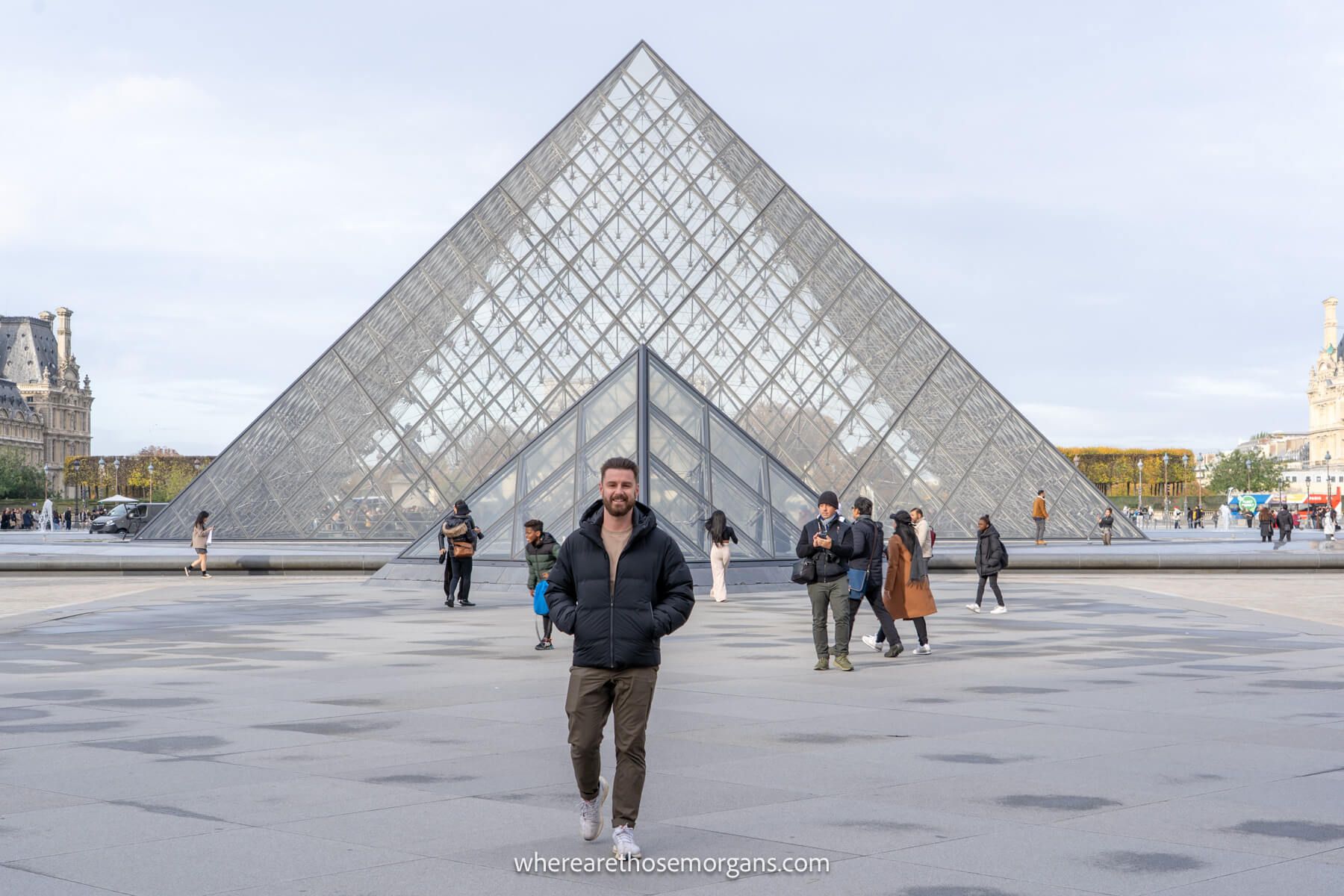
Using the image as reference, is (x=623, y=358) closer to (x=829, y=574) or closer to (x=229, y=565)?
(x=229, y=565)

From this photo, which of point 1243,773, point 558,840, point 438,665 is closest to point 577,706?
point 558,840

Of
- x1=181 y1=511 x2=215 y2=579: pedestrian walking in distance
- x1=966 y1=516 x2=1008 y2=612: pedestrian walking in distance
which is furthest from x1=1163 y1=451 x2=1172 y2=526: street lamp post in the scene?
x1=966 y1=516 x2=1008 y2=612: pedestrian walking in distance

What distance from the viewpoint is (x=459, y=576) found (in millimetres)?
18359

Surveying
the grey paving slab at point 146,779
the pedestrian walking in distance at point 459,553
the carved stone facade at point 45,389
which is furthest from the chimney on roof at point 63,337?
the grey paving slab at point 146,779

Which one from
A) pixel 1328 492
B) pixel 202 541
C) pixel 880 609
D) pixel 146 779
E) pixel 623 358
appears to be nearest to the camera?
pixel 146 779

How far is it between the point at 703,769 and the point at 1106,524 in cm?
2815

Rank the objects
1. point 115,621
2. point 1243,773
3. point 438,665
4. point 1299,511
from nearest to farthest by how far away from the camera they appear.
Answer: point 1243,773 < point 438,665 < point 115,621 < point 1299,511

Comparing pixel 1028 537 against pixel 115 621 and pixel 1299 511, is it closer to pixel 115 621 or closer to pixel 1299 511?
pixel 115 621

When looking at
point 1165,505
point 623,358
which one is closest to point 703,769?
point 623,358

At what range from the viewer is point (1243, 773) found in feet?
21.7

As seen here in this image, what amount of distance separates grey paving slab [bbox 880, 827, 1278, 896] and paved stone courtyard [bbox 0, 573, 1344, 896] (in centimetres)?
2

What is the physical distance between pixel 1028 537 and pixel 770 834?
96.6 feet

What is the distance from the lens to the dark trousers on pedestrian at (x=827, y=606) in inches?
436

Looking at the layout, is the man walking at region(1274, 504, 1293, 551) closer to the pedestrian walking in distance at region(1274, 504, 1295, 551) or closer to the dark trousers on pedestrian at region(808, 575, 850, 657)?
the pedestrian walking in distance at region(1274, 504, 1295, 551)
